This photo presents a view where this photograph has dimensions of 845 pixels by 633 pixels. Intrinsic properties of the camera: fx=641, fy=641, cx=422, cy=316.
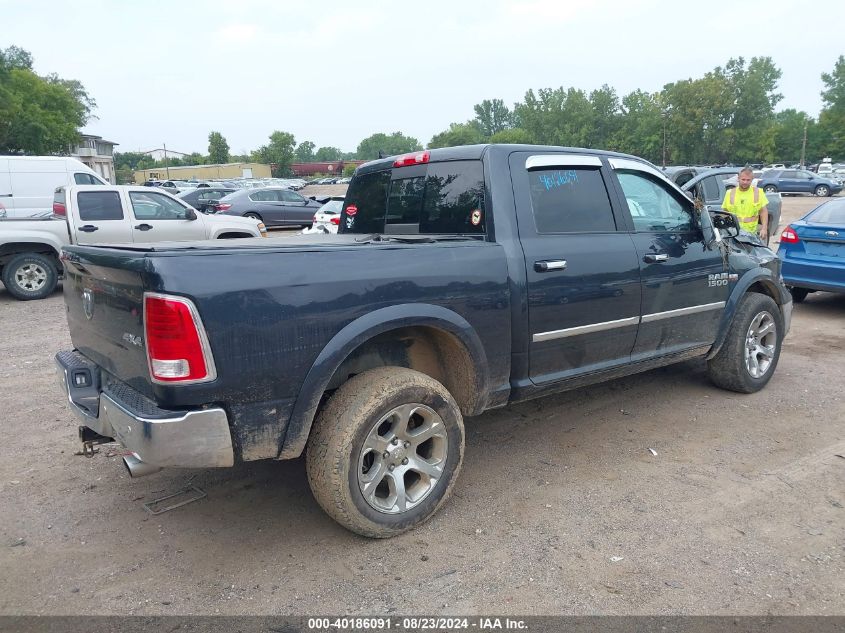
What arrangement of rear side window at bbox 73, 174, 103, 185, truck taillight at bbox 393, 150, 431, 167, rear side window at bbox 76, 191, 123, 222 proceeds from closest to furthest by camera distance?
truck taillight at bbox 393, 150, 431, 167
rear side window at bbox 76, 191, 123, 222
rear side window at bbox 73, 174, 103, 185

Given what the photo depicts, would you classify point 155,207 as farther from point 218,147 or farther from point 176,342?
point 218,147

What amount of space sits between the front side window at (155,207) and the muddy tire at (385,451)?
8877 mm

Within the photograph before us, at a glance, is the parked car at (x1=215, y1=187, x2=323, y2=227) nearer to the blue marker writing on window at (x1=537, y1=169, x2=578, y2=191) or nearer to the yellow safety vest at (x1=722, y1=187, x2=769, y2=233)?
the yellow safety vest at (x1=722, y1=187, x2=769, y2=233)

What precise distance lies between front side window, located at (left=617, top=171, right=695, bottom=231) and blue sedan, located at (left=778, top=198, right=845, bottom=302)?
4276 mm

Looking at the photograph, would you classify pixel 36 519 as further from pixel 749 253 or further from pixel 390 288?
pixel 749 253

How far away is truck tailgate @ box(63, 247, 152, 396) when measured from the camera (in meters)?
2.69

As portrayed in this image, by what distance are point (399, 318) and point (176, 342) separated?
1.01m

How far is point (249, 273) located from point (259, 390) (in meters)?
0.50

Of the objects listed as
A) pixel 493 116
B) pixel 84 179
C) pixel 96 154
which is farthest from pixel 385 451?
pixel 493 116

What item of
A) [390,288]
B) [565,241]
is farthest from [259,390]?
[565,241]

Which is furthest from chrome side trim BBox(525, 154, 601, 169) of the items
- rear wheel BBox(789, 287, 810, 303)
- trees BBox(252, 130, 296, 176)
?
trees BBox(252, 130, 296, 176)

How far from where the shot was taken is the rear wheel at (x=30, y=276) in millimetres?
9703

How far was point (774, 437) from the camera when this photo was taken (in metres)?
4.36

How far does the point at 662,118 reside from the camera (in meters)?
67.5
